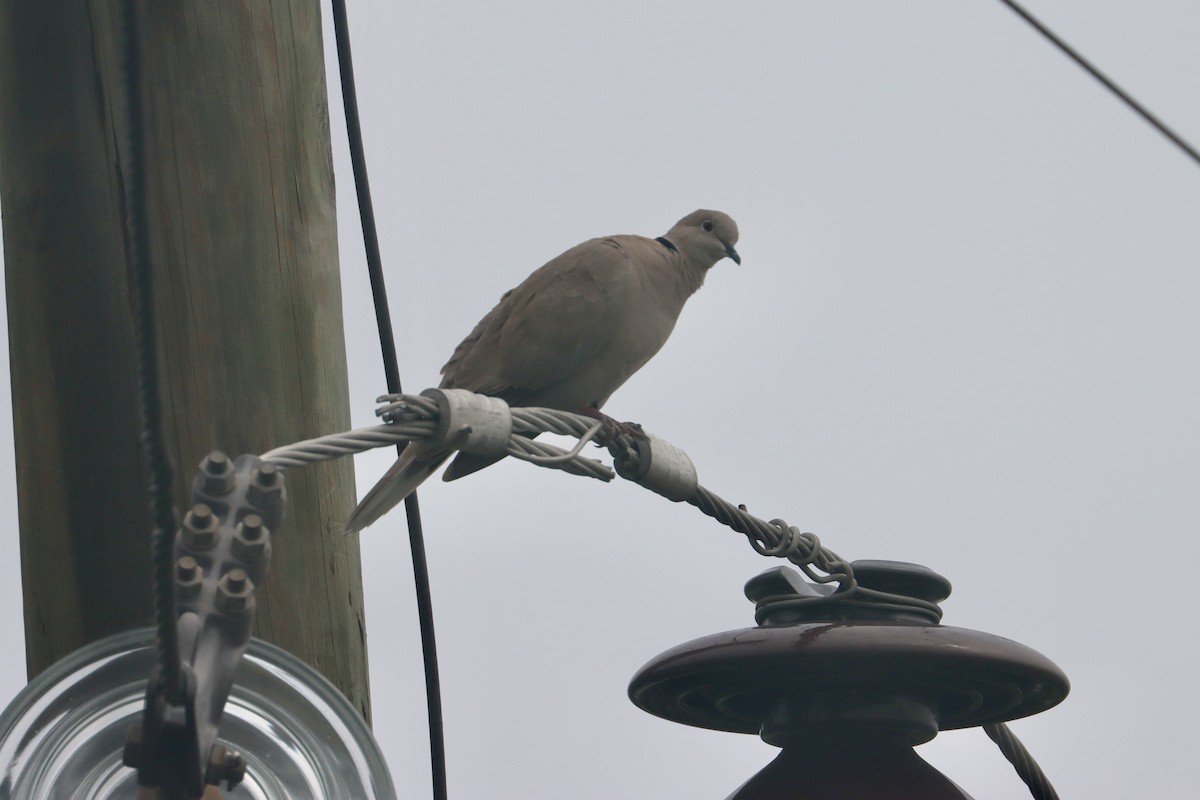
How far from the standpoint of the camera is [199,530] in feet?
3.94

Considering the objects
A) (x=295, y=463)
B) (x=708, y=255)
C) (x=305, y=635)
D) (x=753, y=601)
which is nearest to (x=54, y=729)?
(x=295, y=463)

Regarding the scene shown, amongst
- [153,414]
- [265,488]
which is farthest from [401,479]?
[153,414]

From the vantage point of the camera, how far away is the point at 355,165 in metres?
2.80

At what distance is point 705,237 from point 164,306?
322cm

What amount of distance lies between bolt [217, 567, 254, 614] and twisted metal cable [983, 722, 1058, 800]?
1.48 m

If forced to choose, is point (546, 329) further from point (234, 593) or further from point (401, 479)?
point (234, 593)

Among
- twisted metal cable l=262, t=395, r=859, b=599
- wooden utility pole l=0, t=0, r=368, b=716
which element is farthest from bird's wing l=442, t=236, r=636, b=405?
wooden utility pole l=0, t=0, r=368, b=716

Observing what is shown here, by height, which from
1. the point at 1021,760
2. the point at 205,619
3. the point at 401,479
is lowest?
the point at 1021,760

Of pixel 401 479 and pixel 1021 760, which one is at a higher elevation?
pixel 401 479

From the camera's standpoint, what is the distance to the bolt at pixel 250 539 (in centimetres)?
121

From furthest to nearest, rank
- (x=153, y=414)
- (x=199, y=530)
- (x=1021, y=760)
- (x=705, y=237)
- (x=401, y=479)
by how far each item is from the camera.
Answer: (x=705, y=237), (x=401, y=479), (x=1021, y=760), (x=199, y=530), (x=153, y=414)

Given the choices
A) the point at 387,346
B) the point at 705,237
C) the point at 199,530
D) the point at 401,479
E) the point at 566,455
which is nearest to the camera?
the point at 199,530

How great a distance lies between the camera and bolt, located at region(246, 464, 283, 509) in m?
1.25

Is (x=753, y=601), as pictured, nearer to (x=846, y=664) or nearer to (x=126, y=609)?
(x=846, y=664)
